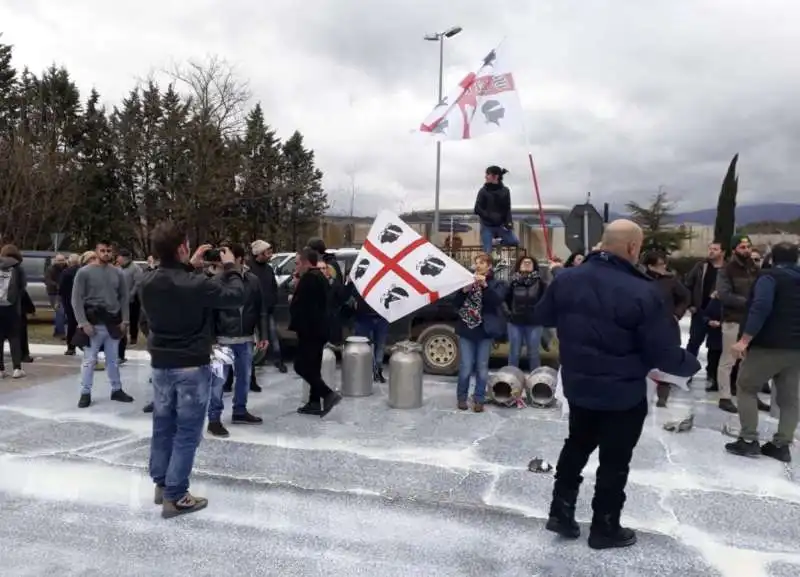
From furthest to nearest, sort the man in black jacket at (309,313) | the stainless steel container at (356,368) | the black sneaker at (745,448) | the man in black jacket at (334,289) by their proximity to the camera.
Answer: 1. the stainless steel container at (356,368)
2. the man in black jacket at (334,289)
3. the man in black jacket at (309,313)
4. the black sneaker at (745,448)

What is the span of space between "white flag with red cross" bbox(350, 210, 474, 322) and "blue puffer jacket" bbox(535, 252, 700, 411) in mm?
3051

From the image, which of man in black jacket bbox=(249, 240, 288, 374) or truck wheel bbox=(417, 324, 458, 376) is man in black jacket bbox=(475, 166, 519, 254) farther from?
man in black jacket bbox=(249, 240, 288, 374)

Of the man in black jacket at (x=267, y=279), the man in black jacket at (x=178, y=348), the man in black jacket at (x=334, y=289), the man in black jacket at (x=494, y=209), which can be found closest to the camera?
the man in black jacket at (x=178, y=348)

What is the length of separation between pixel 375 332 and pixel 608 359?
17.2 feet

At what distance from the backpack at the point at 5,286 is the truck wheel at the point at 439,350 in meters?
5.05

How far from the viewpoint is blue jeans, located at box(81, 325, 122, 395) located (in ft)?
23.3

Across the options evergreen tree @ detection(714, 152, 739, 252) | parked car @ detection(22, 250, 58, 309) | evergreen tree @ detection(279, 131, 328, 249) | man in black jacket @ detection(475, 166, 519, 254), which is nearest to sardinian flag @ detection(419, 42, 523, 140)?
man in black jacket @ detection(475, 166, 519, 254)

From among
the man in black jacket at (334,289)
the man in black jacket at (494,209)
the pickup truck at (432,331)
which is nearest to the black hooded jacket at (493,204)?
the man in black jacket at (494,209)

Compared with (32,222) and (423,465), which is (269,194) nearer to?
(32,222)

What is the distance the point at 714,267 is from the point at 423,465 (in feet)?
15.7

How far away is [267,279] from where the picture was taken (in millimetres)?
8555

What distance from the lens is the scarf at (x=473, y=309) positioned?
22.6ft

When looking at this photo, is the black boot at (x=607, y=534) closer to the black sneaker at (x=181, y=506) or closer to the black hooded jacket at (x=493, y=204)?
the black sneaker at (x=181, y=506)

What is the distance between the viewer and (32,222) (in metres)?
27.8
